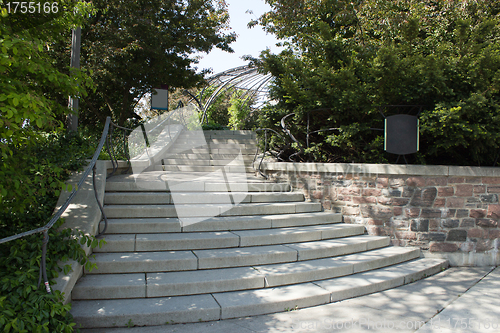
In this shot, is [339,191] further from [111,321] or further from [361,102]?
[111,321]

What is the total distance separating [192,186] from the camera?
5.41 m

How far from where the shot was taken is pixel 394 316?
321 cm

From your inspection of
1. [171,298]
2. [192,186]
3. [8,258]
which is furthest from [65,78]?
[192,186]

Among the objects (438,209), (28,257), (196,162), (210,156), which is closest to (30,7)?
(28,257)

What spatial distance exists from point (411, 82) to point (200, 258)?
4366 millimetres

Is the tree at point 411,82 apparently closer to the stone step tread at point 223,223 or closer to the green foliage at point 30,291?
the stone step tread at point 223,223

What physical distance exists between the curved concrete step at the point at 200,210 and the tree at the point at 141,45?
6.73 meters

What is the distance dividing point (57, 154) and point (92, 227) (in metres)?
2.01

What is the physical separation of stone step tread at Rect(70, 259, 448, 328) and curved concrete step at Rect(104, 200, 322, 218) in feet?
4.83

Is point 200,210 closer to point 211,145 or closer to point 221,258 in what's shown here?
point 221,258

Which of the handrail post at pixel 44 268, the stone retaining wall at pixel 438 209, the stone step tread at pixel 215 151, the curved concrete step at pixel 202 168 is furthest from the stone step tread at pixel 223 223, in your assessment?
the stone step tread at pixel 215 151

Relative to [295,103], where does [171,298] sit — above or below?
below

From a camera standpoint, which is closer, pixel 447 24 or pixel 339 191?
pixel 339 191

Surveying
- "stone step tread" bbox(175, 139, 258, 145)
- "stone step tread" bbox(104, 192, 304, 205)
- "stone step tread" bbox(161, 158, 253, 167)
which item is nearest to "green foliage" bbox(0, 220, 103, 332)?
"stone step tread" bbox(104, 192, 304, 205)
